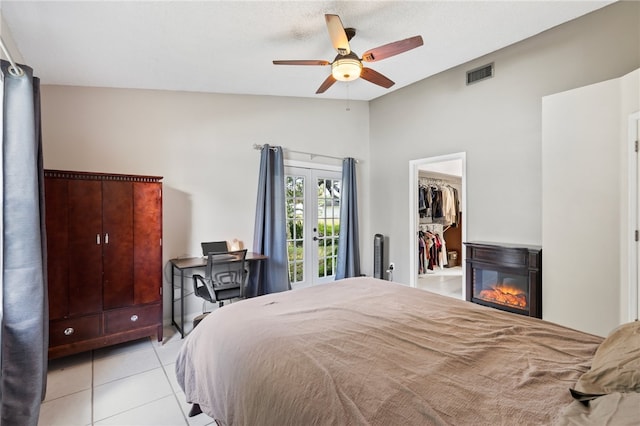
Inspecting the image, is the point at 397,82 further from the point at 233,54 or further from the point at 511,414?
the point at 511,414

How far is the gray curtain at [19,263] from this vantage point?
1636 mm

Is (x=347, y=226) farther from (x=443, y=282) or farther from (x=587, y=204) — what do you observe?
(x=587, y=204)

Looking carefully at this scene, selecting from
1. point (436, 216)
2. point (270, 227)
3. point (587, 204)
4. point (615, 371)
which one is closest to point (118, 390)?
point (270, 227)

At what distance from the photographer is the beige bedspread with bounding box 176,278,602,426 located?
95cm

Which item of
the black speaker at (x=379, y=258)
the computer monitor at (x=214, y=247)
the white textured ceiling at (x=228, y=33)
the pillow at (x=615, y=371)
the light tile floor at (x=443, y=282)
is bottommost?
the light tile floor at (x=443, y=282)

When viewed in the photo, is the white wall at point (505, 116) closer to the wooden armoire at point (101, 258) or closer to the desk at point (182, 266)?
the desk at point (182, 266)

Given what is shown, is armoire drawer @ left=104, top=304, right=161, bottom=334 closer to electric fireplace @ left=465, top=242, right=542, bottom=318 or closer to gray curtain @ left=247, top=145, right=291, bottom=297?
gray curtain @ left=247, top=145, right=291, bottom=297

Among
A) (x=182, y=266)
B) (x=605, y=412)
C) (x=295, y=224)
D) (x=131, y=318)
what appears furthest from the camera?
(x=295, y=224)

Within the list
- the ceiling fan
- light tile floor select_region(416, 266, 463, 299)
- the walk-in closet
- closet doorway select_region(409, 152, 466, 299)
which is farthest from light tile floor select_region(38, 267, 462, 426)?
the walk-in closet

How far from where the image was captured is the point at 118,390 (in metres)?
2.25

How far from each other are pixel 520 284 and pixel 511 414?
2641 mm

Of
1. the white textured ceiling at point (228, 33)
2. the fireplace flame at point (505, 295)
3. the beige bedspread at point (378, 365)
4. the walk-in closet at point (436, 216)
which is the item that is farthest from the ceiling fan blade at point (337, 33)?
the walk-in closet at point (436, 216)

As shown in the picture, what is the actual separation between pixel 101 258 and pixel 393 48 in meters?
3.03

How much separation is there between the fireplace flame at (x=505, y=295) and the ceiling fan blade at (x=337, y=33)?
9.35ft
